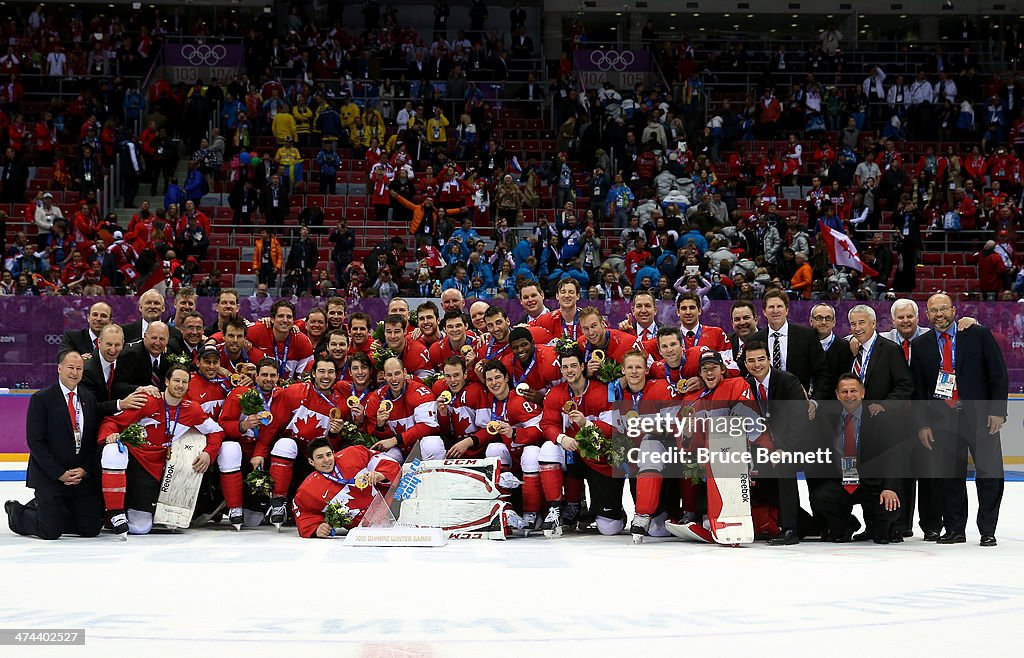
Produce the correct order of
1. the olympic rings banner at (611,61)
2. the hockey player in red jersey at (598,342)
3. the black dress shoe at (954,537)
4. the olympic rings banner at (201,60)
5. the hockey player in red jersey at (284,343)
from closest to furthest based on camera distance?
1. the black dress shoe at (954,537)
2. the hockey player in red jersey at (598,342)
3. the hockey player in red jersey at (284,343)
4. the olympic rings banner at (201,60)
5. the olympic rings banner at (611,61)

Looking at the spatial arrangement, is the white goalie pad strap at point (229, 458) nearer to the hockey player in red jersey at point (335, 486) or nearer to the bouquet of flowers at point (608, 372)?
the hockey player in red jersey at point (335, 486)

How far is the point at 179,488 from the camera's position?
8.97 metres

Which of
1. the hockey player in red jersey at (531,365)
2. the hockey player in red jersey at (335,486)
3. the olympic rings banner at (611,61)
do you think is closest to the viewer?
the hockey player in red jersey at (335,486)

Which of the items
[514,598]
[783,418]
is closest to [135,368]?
[514,598]

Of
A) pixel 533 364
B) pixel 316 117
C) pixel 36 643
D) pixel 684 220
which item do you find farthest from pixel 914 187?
pixel 36 643

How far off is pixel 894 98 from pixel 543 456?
1984cm

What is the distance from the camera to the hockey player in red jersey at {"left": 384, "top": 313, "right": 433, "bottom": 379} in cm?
978

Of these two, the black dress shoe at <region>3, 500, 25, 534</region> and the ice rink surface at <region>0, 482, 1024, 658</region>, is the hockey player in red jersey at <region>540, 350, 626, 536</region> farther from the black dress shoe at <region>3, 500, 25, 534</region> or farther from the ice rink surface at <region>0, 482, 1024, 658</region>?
the black dress shoe at <region>3, 500, 25, 534</region>

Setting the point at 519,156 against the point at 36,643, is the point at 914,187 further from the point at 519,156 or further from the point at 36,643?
the point at 36,643

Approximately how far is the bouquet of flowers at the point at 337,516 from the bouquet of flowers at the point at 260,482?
0.67 metres

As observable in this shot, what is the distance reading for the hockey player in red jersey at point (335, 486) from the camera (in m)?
8.85


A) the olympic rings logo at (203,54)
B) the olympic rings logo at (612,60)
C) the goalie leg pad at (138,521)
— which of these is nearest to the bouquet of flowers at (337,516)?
the goalie leg pad at (138,521)

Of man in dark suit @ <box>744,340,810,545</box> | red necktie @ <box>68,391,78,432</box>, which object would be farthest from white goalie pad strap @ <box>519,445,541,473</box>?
red necktie @ <box>68,391,78,432</box>

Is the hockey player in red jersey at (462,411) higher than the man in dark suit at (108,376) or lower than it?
lower
